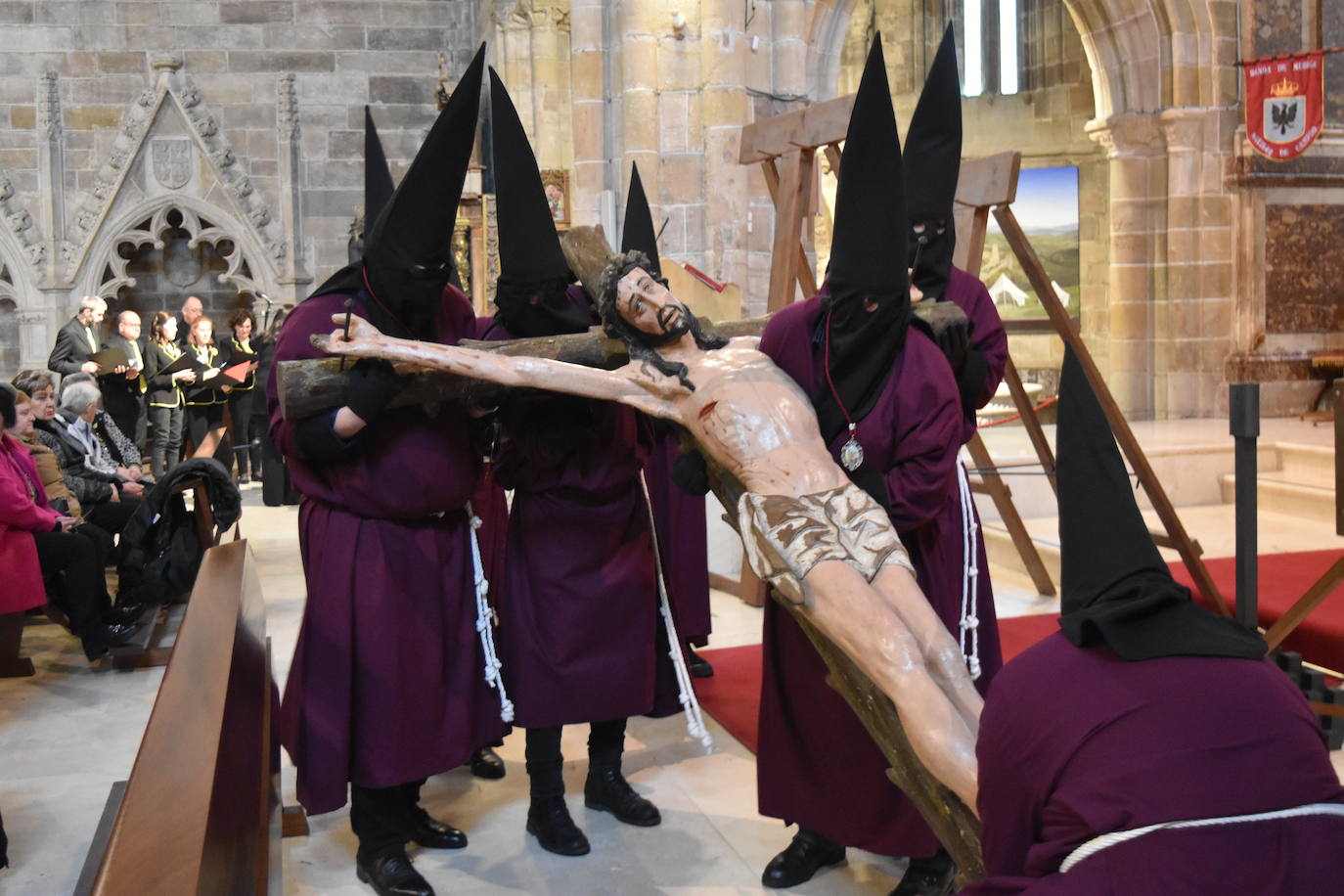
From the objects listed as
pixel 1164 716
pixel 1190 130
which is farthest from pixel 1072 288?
pixel 1164 716

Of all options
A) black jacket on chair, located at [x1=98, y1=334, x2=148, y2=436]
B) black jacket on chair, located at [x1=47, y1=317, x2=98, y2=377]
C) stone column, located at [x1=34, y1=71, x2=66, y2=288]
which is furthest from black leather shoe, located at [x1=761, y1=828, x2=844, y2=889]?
stone column, located at [x1=34, y1=71, x2=66, y2=288]

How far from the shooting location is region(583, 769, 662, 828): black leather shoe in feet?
12.7

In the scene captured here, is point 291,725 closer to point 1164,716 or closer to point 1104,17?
point 1164,716

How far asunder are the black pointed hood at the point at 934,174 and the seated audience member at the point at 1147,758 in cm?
240

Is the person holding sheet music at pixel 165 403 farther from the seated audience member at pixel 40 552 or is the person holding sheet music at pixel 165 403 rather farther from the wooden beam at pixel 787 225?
the wooden beam at pixel 787 225

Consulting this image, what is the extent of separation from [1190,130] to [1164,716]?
12343 mm

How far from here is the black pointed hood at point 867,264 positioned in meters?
3.12

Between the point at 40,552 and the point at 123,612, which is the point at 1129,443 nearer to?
the point at 123,612

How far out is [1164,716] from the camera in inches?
57.3

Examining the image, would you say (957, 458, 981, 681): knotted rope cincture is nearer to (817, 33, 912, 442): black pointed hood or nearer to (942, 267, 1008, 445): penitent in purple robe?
(942, 267, 1008, 445): penitent in purple robe

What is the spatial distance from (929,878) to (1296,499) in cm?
681

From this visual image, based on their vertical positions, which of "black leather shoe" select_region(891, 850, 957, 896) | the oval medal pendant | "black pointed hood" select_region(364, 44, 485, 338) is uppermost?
"black pointed hood" select_region(364, 44, 485, 338)

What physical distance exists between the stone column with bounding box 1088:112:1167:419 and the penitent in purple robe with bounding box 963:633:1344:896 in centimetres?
1215

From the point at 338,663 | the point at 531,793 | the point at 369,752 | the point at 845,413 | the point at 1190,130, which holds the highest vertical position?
the point at 1190,130
